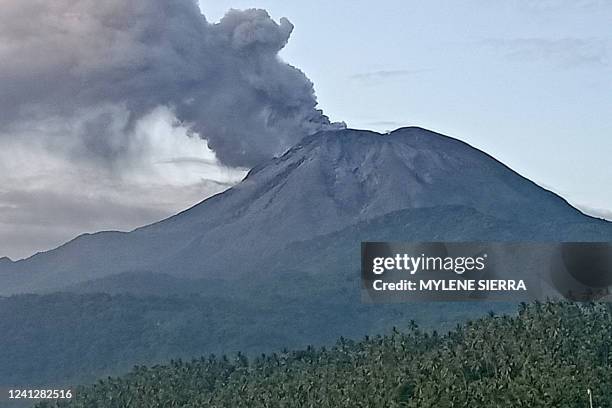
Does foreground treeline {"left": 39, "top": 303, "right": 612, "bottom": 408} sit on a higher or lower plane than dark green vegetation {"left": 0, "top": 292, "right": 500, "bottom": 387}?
lower

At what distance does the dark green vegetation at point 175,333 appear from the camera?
177 meters

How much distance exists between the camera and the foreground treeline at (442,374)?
52344mm

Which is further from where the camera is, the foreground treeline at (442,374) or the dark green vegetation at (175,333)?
the dark green vegetation at (175,333)

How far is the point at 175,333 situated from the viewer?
187750mm

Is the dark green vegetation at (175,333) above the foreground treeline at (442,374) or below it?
above

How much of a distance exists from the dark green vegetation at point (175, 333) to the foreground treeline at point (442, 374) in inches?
3278

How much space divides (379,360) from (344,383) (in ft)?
18.2

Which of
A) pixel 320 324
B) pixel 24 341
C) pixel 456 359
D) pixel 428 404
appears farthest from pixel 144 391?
pixel 24 341

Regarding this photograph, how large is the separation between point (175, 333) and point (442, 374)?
434ft

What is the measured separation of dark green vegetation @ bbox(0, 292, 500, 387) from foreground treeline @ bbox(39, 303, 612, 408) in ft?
273

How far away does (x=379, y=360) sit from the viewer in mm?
70625

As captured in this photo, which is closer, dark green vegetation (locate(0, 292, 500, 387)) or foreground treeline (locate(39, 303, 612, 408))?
foreground treeline (locate(39, 303, 612, 408))

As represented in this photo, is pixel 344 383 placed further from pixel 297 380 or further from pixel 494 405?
pixel 494 405

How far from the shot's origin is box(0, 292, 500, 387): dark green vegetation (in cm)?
17675
